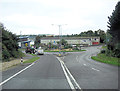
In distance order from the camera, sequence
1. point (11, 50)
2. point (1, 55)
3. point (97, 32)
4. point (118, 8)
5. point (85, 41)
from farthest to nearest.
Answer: point (97, 32) → point (85, 41) → point (11, 50) → point (118, 8) → point (1, 55)

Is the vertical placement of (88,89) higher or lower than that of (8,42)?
lower

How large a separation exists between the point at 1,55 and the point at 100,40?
118m

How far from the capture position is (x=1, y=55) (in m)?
24.2

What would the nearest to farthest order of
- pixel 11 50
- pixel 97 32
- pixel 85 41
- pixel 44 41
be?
pixel 11 50 → pixel 85 41 → pixel 44 41 → pixel 97 32

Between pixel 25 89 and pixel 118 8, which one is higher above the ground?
pixel 118 8

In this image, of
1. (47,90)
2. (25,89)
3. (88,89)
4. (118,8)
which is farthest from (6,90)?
(118,8)

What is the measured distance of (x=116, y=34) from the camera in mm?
30828

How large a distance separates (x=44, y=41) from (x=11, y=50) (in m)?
99.0

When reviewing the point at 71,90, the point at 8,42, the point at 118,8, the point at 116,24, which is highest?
the point at 118,8

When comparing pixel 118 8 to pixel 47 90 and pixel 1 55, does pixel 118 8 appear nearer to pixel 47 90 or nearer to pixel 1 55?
pixel 1 55

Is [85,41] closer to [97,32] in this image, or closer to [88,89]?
[97,32]

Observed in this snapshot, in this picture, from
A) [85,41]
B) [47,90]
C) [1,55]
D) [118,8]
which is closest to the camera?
[47,90]

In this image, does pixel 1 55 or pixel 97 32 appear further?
pixel 97 32

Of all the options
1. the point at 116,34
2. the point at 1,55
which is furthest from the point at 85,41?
the point at 1,55
